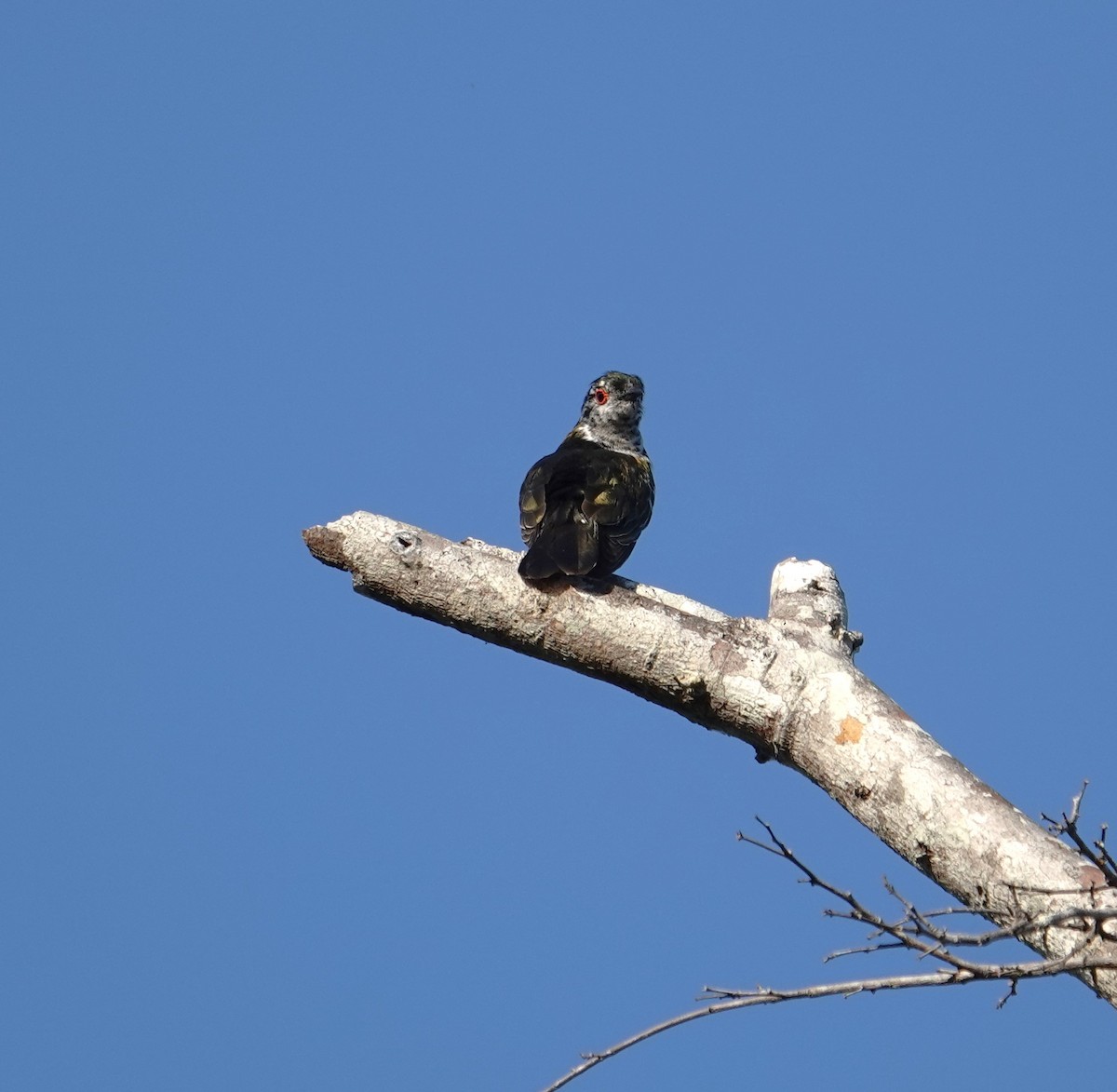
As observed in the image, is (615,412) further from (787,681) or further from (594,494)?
(787,681)

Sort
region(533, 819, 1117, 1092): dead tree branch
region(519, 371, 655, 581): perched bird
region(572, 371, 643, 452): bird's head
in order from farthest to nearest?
region(572, 371, 643, 452): bird's head
region(519, 371, 655, 581): perched bird
region(533, 819, 1117, 1092): dead tree branch

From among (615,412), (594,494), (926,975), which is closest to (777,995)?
(926,975)

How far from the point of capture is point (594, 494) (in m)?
6.24

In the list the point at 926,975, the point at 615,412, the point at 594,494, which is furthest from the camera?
the point at 615,412

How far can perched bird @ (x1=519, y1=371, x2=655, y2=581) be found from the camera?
5.32 metres

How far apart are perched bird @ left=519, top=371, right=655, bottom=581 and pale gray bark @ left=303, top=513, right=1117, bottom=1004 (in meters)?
0.19

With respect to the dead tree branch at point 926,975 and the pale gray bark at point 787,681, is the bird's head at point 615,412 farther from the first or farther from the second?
the dead tree branch at point 926,975

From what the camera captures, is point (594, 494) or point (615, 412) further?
point (615, 412)

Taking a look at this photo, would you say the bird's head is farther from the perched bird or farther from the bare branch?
the bare branch

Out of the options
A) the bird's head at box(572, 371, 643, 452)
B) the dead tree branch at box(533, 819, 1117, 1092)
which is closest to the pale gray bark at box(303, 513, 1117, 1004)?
the dead tree branch at box(533, 819, 1117, 1092)

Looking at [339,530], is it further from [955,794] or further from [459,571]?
[955,794]

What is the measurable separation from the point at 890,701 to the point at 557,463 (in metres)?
2.67

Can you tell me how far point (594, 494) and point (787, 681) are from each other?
1.96 m

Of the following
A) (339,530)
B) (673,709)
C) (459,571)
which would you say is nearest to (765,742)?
(673,709)
